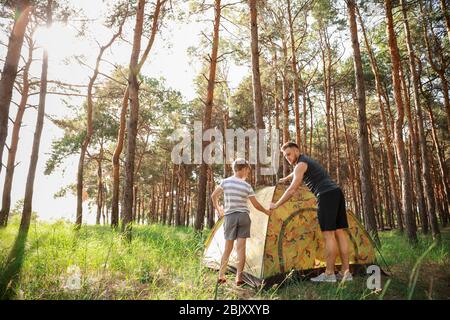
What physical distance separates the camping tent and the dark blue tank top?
0.74m

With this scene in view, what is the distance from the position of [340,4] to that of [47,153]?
17713 mm

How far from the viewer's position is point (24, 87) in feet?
44.0

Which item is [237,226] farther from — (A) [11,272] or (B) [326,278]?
(A) [11,272]

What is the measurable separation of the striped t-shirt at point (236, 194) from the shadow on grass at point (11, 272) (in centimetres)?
277

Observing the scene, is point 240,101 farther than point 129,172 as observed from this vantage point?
Yes

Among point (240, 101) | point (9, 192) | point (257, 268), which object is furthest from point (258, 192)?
point (240, 101)

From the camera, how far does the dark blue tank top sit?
14.7ft

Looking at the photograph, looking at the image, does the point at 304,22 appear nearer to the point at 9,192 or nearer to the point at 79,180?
the point at 79,180

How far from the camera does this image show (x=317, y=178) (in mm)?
4590

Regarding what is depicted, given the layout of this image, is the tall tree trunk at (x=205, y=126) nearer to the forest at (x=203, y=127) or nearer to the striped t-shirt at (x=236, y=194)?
the forest at (x=203, y=127)

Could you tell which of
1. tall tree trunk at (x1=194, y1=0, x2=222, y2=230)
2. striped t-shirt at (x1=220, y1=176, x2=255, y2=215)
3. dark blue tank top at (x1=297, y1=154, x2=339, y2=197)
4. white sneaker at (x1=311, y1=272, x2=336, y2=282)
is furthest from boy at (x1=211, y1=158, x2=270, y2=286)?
tall tree trunk at (x1=194, y1=0, x2=222, y2=230)

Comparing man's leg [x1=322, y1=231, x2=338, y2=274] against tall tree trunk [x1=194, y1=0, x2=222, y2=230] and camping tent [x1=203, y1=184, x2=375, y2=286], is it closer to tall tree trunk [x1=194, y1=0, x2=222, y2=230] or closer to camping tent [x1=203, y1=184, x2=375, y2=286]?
camping tent [x1=203, y1=184, x2=375, y2=286]

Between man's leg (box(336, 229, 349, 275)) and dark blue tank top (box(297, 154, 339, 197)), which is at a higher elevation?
dark blue tank top (box(297, 154, 339, 197))

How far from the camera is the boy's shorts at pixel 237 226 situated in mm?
4262
